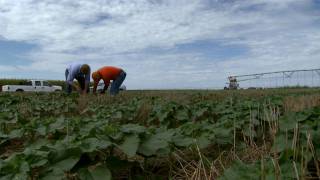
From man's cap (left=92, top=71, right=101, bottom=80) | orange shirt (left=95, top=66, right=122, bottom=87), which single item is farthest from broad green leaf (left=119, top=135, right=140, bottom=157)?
orange shirt (left=95, top=66, right=122, bottom=87)

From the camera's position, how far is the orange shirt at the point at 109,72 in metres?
14.2

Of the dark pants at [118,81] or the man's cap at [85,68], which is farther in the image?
the dark pants at [118,81]

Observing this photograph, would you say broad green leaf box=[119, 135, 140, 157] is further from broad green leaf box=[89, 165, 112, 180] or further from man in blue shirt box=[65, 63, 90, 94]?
man in blue shirt box=[65, 63, 90, 94]

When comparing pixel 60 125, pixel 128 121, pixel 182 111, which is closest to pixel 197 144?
pixel 60 125

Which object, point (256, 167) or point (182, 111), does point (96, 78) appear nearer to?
point (182, 111)

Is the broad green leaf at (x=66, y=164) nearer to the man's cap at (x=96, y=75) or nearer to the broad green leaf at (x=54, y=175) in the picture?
the broad green leaf at (x=54, y=175)

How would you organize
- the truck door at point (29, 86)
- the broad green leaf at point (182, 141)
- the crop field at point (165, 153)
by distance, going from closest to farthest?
1. the crop field at point (165, 153)
2. the broad green leaf at point (182, 141)
3. the truck door at point (29, 86)

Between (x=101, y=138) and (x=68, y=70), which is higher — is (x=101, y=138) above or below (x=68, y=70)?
below

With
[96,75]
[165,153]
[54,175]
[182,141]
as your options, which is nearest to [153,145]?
[165,153]

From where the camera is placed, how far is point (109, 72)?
14289mm

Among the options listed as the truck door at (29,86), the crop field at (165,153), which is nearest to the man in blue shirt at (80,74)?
the crop field at (165,153)

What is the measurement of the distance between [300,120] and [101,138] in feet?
5.96

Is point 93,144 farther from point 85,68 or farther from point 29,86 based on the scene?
point 29,86

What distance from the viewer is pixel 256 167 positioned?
258cm
